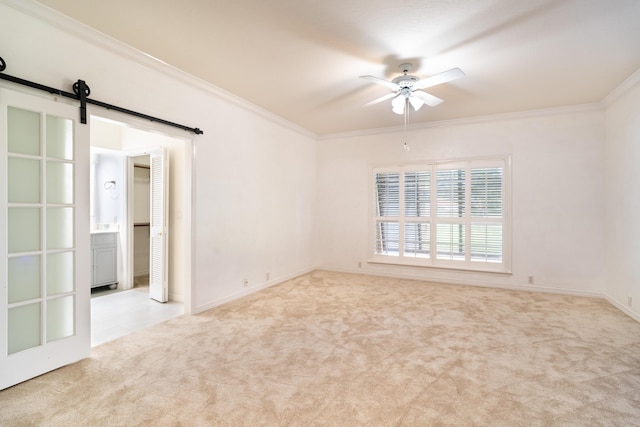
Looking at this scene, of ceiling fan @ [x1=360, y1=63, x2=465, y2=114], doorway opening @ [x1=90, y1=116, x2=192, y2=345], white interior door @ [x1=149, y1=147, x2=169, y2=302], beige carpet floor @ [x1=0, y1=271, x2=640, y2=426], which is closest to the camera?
beige carpet floor @ [x1=0, y1=271, x2=640, y2=426]

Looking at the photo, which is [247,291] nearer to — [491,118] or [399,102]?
[399,102]

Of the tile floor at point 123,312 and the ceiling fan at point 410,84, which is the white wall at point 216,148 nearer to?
the tile floor at point 123,312

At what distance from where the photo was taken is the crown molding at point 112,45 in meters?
2.26

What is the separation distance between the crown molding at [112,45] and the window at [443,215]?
3.09m

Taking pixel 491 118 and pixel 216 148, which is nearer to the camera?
pixel 216 148

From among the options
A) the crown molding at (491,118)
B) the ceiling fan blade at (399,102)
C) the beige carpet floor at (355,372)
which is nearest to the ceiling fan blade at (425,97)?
the ceiling fan blade at (399,102)

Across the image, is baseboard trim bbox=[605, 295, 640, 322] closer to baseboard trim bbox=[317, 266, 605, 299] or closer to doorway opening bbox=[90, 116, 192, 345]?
baseboard trim bbox=[317, 266, 605, 299]

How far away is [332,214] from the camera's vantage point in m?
6.25

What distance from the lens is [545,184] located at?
185 inches

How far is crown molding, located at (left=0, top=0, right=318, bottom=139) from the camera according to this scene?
7.41 ft

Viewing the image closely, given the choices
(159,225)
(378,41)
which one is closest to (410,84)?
(378,41)

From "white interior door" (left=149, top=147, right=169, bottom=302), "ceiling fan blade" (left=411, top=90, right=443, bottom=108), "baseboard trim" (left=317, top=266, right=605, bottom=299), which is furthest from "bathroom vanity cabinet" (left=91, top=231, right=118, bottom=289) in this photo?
"ceiling fan blade" (left=411, top=90, right=443, bottom=108)

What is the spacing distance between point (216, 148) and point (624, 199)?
17.1 feet

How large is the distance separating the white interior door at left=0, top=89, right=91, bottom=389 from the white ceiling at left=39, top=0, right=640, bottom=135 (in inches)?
36.1
